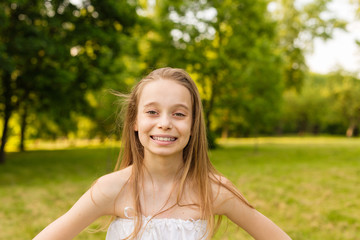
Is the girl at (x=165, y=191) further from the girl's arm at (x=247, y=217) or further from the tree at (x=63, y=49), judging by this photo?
the tree at (x=63, y=49)

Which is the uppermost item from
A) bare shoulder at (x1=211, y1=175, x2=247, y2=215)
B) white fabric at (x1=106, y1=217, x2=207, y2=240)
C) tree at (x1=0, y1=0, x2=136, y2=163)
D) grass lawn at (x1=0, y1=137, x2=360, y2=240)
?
tree at (x1=0, y1=0, x2=136, y2=163)

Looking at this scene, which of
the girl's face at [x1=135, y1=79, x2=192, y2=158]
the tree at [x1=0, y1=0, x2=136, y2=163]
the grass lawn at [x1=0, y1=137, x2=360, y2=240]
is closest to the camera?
the girl's face at [x1=135, y1=79, x2=192, y2=158]

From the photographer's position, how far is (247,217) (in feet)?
5.71

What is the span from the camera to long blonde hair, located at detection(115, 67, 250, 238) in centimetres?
171

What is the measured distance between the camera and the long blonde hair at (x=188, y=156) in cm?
171

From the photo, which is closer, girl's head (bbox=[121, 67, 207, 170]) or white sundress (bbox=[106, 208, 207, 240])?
white sundress (bbox=[106, 208, 207, 240])

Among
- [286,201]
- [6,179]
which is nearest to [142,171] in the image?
[286,201]

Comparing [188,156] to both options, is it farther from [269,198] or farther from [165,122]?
[269,198]

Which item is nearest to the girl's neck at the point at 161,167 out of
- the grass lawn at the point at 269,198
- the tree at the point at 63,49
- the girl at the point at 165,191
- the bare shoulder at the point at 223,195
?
the girl at the point at 165,191

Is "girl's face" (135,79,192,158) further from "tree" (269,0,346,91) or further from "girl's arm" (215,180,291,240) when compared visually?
"tree" (269,0,346,91)

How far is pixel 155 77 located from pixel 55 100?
42.1ft

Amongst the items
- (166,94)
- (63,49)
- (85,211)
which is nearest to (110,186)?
(85,211)

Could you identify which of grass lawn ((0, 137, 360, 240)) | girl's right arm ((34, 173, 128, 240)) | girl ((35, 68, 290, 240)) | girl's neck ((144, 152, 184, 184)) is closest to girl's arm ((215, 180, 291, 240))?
girl ((35, 68, 290, 240))

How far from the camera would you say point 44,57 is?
13.2 m
